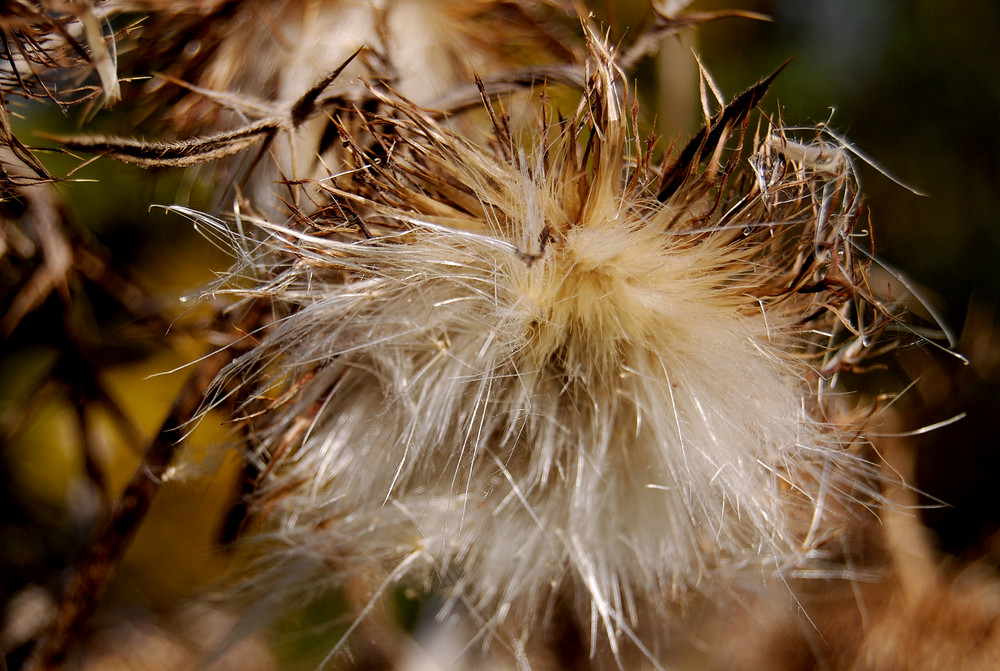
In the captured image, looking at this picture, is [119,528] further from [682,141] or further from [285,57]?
[682,141]

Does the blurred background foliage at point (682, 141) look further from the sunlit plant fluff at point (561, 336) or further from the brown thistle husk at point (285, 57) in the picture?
the sunlit plant fluff at point (561, 336)

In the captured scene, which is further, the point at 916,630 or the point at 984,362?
the point at 984,362

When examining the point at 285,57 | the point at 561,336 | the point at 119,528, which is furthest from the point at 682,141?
the point at 119,528

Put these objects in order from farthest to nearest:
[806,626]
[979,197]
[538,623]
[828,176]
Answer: [979,197], [806,626], [538,623], [828,176]

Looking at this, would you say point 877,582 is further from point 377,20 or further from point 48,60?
point 48,60

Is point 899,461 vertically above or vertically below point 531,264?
below

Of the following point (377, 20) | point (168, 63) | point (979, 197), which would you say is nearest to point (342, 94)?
point (377, 20)
